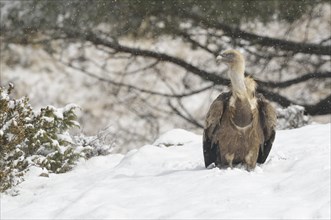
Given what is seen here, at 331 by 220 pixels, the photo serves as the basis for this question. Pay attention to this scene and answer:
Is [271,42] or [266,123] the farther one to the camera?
[271,42]

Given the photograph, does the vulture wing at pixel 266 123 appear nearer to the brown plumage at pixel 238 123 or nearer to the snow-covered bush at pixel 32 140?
the brown plumage at pixel 238 123

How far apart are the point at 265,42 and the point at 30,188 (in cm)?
909

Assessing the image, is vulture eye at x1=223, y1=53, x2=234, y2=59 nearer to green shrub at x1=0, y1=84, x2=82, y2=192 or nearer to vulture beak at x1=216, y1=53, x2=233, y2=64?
vulture beak at x1=216, y1=53, x2=233, y2=64

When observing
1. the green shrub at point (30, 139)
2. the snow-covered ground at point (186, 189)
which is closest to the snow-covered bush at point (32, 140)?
the green shrub at point (30, 139)

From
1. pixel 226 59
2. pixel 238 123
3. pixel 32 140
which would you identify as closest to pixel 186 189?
pixel 238 123

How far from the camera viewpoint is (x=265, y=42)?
17703 millimetres

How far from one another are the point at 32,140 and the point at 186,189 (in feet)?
11.6

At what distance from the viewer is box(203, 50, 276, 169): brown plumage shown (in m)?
8.39

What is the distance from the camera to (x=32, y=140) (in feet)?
35.0

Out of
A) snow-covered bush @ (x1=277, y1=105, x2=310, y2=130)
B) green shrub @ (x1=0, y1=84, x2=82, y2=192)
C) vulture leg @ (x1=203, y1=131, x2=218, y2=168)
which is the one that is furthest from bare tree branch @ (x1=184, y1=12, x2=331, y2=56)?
vulture leg @ (x1=203, y1=131, x2=218, y2=168)

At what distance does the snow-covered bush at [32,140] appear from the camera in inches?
381

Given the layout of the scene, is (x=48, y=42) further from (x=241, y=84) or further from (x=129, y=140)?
(x=241, y=84)

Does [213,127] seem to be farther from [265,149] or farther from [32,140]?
[32,140]

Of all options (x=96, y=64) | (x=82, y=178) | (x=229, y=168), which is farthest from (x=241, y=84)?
(x=96, y=64)
